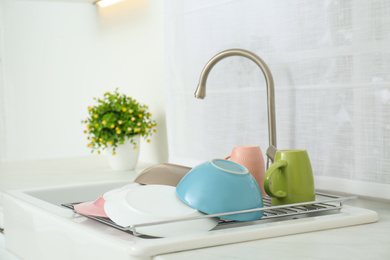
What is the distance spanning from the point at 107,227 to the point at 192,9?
1.13m

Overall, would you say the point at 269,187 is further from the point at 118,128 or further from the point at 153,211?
the point at 118,128

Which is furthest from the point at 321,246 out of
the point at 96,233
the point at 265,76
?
the point at 265,76

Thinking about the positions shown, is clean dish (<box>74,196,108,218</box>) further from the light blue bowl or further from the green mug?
the green mug

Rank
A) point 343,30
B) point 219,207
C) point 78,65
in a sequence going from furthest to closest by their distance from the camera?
point 78,65 < point 343,30 < point 219,207

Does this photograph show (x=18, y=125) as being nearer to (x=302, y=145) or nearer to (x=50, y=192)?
(x=50, y=192)

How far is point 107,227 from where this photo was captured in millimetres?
974

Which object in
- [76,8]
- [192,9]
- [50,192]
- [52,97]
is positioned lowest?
[50,192]

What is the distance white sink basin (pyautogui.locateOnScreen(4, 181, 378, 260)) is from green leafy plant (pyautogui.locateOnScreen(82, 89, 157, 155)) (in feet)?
2.51

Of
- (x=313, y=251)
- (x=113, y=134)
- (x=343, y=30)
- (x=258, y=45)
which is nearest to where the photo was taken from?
(x=313, y=251)

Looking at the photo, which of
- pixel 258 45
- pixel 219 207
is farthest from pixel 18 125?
pixel 219 207

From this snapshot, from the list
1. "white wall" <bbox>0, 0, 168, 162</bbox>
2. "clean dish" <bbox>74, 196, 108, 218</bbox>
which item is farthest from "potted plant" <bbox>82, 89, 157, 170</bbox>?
"clean dish" <bbox>74, 196, 108, 218</bbox>

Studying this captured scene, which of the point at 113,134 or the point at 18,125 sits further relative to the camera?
the point at 18,125

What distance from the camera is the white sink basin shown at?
0.82 metres

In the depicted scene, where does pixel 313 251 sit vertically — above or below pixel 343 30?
below
